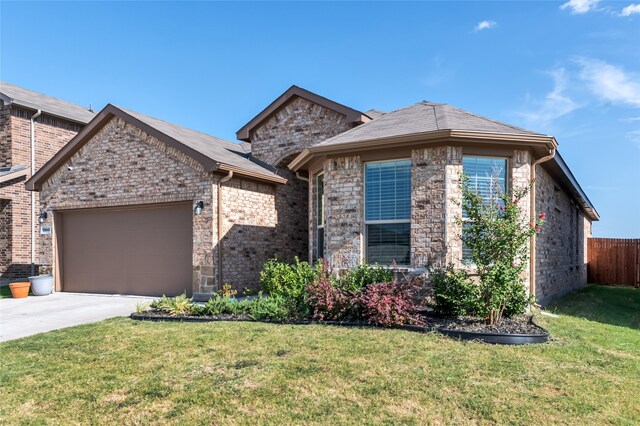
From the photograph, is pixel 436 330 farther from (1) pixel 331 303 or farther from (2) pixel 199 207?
(2) pixel 199 207

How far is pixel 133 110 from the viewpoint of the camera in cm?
1285

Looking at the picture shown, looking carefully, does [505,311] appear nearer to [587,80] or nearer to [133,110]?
[587,80]

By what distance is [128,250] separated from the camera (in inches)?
491

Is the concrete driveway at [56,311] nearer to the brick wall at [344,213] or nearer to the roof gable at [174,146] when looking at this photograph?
the roof gable at [174,146]

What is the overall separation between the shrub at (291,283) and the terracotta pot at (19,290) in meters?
7.46

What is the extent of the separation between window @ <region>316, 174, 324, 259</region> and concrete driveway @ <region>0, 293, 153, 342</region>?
4522 millimetres

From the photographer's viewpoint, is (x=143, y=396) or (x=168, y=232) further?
(x=168, y=232)

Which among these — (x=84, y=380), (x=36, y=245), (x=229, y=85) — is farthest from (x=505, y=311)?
(x=36, y=245)

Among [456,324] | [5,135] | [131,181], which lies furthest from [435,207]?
[5,135]

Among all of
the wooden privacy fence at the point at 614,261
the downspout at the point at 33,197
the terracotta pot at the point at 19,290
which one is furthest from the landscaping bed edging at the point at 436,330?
the wooden privacy fence at the point at 614,261

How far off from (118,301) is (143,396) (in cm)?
767

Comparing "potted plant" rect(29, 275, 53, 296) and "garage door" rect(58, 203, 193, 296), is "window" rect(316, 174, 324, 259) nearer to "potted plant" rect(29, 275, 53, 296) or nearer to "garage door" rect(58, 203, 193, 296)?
"garage door" rect(58, 203, 193, 296)

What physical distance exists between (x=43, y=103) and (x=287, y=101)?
11.2 metres

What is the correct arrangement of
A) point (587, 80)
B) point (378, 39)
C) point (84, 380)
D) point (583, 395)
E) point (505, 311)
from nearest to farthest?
1. point (583, 395)
2. point (84, 380)
3. point (505, 311)
4. point (587, 80)
5. point (378, 39)
